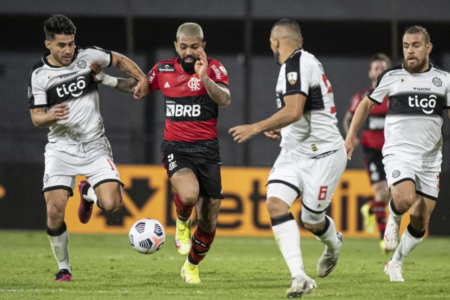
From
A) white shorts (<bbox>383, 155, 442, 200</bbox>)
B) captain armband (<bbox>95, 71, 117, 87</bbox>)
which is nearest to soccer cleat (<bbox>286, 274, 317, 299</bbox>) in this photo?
white shorts (<bbox>383, 155, 442, 200</bbox>)

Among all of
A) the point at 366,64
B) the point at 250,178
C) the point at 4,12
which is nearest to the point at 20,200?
the point at 250,178

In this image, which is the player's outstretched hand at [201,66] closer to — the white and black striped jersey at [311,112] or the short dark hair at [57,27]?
the white and black striped jersey at [311,112]

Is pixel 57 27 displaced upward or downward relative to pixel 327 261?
upward

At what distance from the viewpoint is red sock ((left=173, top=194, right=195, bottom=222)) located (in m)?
8.12

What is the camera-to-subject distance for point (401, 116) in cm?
820

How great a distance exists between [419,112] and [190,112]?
7.52 ft

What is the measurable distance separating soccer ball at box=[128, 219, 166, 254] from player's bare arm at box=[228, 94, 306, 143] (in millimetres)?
1801

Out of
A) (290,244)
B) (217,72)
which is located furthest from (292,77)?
(217,72)

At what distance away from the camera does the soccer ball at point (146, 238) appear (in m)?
7.78

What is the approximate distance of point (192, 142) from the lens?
Result: 8.18m

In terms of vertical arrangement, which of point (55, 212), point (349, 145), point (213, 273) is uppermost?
point (349, 145)

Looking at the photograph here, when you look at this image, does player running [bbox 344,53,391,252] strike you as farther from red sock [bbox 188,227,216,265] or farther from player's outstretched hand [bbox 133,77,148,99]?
player's outstretched hand [bbox 133,77,148,99]

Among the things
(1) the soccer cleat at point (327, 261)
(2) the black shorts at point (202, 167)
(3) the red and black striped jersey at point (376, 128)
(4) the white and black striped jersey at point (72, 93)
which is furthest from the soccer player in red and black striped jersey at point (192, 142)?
(3) the red and black striped jersey at point (376, 128)

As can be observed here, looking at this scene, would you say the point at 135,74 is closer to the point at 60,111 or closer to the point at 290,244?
the point at 60,111
